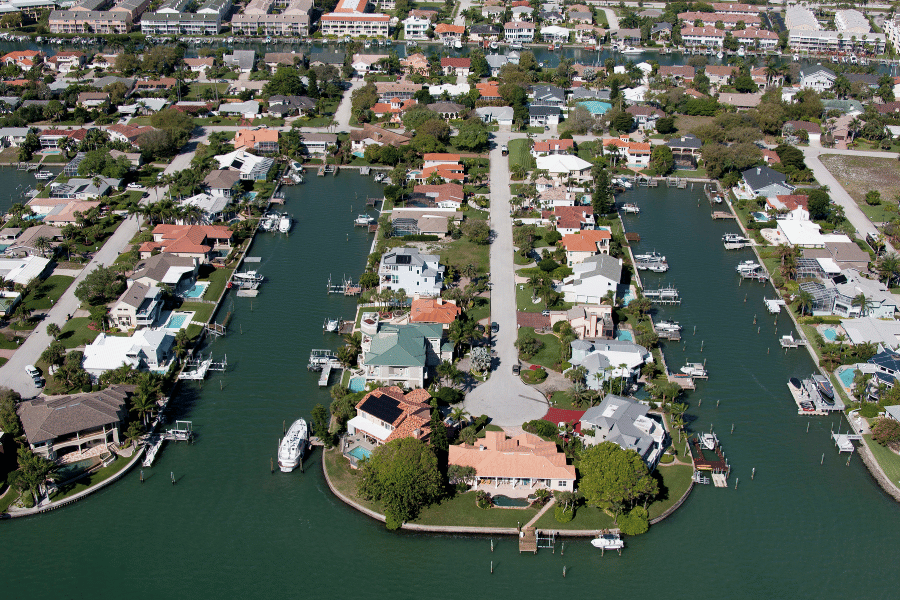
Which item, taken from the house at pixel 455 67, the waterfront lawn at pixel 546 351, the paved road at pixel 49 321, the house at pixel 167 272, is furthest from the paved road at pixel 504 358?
the house at pixel 455 67

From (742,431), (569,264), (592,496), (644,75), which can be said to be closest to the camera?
(592,496)

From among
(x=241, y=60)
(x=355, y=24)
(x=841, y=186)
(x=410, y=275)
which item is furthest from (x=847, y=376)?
(x=355, y=24)

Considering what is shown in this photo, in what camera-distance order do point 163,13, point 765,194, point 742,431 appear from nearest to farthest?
point 742,431
point 765,194
point 163,13

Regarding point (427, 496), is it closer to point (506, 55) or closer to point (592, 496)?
point (592, 496)

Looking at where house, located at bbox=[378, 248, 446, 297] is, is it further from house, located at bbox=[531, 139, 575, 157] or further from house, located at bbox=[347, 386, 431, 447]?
house, located at bbox=[531, 139, 575, 157]

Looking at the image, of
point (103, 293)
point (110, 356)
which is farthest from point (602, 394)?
point (103, 293)

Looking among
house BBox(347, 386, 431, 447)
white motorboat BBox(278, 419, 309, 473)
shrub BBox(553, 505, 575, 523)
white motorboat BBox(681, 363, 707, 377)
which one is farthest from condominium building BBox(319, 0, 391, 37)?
shrub BBox(553, 505, 575, 523)

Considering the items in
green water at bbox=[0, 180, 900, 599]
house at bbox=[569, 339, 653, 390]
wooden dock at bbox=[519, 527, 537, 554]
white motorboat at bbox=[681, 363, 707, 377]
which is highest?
house at bbox=[569, 339, 653, 390]

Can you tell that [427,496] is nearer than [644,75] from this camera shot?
Yes
